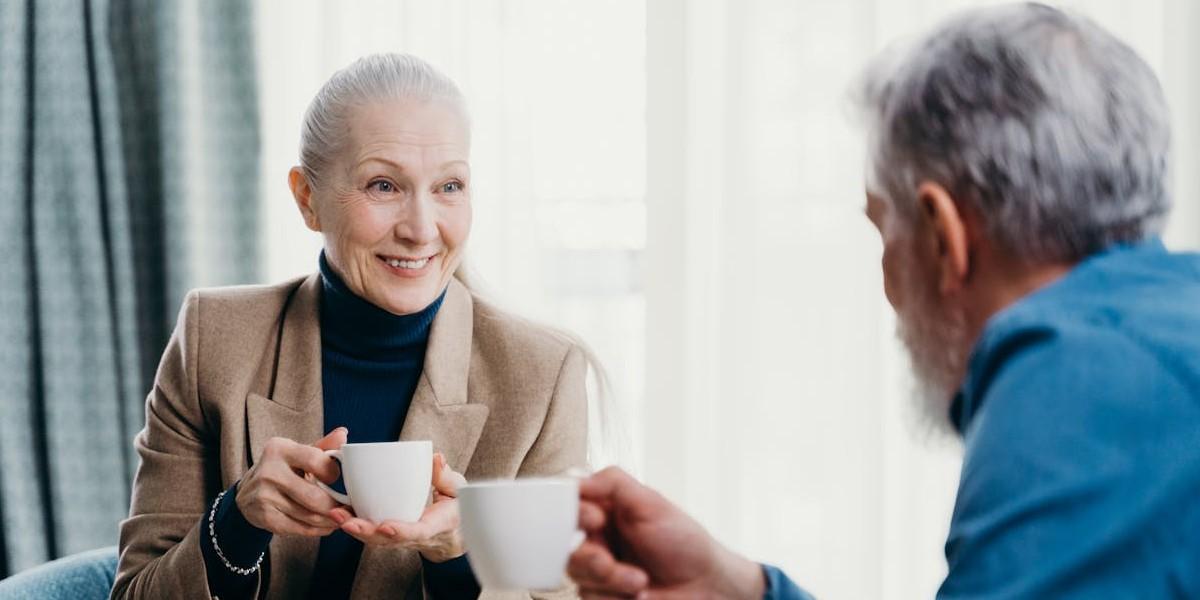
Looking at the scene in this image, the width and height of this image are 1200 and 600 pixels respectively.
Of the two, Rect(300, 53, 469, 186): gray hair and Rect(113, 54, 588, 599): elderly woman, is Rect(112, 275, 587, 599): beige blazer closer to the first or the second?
Rect(113, 54, 588, 599): elderly woman

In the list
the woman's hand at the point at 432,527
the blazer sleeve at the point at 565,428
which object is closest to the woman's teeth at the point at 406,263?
the blazer sleeve at the point at 565,428

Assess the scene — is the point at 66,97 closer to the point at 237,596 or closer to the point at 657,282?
the point at 657,282

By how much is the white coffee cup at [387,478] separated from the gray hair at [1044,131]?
2.01 ft

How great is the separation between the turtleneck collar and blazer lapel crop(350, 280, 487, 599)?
0.08 ft

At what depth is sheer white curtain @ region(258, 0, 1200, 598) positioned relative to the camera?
2.69 meters

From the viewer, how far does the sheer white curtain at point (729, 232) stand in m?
2.69

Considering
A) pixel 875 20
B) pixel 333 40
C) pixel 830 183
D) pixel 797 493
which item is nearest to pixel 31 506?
pixel 333 40

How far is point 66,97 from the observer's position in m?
2.83

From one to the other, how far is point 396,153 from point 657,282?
1145mm

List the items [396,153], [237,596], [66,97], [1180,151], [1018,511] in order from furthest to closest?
[66,97], [1180,151], [396,153], [237,596], [1018,511]

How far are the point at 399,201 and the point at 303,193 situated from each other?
18cm

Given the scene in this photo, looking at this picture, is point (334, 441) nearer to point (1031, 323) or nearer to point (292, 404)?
point (292, 404)

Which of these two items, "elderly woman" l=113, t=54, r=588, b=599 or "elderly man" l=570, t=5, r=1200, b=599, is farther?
"elderly woman" l=113, t=54, r=588, b=599

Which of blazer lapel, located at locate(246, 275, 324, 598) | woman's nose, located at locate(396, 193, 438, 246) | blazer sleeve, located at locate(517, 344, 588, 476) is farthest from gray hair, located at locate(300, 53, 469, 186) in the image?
blazer sleeve, located at locate(517, 344, 588, 476)
